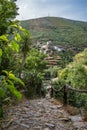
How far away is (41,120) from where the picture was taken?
758 cm

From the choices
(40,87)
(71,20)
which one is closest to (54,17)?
(71,20)

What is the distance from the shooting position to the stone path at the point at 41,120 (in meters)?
6.93

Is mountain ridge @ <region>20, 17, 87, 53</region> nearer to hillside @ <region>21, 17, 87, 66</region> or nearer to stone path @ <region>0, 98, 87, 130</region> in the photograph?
hillside @ <region>21, 17, 87, 66</region>

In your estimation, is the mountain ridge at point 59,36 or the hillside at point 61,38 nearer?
the hillside at point 61,38

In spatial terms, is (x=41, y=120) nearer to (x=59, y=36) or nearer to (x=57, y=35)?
(x=59, y=36)

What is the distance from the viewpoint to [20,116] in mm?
7945

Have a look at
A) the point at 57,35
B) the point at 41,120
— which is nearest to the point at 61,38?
the point at 57,35

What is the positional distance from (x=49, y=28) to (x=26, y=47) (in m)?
94.4

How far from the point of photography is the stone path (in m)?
6.93

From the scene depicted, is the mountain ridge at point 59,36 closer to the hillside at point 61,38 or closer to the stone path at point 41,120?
the hillside at point 61,38

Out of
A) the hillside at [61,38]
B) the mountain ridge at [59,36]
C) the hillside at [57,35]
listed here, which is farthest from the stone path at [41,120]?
the hillside at [57,35]

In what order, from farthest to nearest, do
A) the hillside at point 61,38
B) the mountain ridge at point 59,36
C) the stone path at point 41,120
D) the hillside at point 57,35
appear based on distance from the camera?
the hillside at point 57,35 → the mountain ridge at point 59,36 → the hillside at point 61,38 → the stone path at point 41,120

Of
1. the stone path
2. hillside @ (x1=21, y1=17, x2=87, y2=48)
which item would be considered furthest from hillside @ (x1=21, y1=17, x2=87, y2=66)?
the stone path

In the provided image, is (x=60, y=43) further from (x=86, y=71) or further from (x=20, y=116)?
(x=20, y=116)
